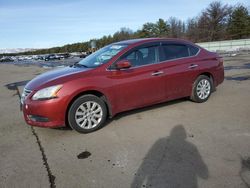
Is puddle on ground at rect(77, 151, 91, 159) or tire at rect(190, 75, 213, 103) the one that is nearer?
puddle on ground at rect(77, 151, 91, 159)

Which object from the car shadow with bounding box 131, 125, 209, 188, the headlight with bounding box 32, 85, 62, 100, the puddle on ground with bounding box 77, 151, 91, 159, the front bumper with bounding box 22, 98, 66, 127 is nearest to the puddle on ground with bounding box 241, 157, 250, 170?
the car shadow with bounding box 131, 125, 209, 188

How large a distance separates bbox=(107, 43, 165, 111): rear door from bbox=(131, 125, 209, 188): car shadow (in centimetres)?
122

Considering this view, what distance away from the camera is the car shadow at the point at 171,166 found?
296cm

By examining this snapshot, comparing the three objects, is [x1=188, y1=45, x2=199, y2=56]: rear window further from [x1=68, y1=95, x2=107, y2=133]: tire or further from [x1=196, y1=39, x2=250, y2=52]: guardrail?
[x1=196, y1=39, x2=250, y2=52]: guardrail

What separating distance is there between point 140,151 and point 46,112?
1784 mm

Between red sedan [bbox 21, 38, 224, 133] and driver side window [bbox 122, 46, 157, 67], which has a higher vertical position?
driver side window [bbox 122, 46, 157, 67]

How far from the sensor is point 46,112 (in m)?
4.35

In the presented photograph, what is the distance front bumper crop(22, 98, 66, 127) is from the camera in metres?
4.33

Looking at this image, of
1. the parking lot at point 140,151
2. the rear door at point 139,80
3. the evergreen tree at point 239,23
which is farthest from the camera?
the evergreen tree at point 239,23

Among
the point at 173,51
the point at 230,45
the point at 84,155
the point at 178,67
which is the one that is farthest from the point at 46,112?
the point at 230,45

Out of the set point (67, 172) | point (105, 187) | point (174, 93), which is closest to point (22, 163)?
point (67, 172)

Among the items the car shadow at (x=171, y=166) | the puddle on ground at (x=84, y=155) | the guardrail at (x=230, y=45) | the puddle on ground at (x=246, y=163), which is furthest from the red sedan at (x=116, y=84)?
the guardrail at (x=230, y=45)

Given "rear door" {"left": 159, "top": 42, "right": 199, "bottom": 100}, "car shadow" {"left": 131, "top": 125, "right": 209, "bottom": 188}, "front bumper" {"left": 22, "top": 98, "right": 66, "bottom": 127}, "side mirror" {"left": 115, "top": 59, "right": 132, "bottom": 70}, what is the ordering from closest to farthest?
1. "car shadow" {"left": 131, "top": 125, "right": 209, "bottom": 188}
2. "front bumper" {"left": 22, "top": 98, "right": 66, "bottom": 127}
3. "side mirror" {"left": 115, "top": 59, "right": 132, "bottom": 70}
4. "rear door" {"left": 159, "top": 42, "right": 199, "bottom": 100}

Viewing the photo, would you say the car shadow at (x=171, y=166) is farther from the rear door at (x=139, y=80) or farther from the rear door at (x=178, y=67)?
the rear door at (x=178, y=67)
